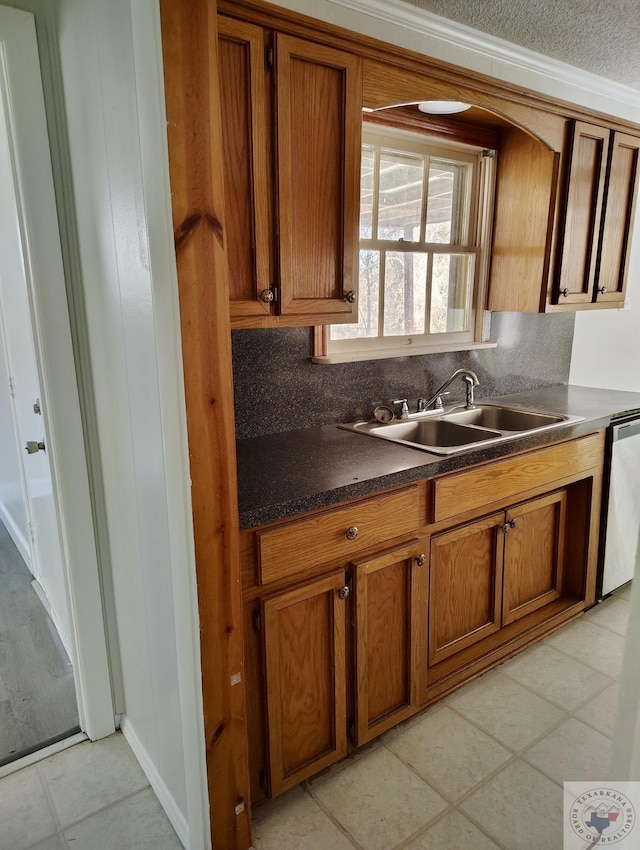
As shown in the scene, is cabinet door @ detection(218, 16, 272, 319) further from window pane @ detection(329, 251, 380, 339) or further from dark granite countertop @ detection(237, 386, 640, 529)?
window pane @ detection(329, 251, 380, 339)

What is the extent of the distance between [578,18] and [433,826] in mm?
2671

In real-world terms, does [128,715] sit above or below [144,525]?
below

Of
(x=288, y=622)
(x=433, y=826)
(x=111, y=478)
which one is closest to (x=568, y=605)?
(x=433, y=826)

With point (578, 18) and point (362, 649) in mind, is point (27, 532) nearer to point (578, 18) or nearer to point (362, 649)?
point (362, 649)

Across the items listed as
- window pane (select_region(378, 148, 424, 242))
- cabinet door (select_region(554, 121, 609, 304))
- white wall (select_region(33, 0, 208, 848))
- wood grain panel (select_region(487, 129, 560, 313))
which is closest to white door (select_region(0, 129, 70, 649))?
white wall (select_region(33, 0, 208, 848))

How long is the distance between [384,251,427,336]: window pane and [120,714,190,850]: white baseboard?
1.77 meters

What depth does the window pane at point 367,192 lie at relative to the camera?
2.16 metres

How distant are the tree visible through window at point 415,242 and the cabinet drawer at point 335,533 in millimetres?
803

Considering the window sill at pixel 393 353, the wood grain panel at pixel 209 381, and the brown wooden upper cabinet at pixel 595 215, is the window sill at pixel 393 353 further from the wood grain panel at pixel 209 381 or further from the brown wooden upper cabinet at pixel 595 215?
the wood grain panel at pixel 209 381

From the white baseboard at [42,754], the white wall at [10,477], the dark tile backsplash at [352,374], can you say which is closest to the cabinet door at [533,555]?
the dark tile backsplash at [352,374]

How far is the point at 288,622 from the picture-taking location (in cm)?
147

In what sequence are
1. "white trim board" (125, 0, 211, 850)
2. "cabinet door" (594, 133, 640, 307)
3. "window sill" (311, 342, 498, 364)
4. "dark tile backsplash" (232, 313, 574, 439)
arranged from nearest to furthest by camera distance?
"white trim board" (125, 0, 211, 850), "dark tile backsplash" (232, 313, 574, 439), "window sill" (311, 342, 498, 364), "cabinet door" (594, 133, 640, 307)

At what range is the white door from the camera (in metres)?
1.77

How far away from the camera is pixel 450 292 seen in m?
2.61
